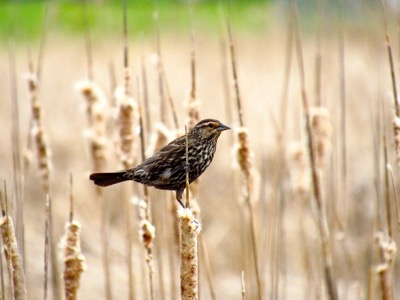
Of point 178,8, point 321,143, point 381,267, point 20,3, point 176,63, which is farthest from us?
point 178,8

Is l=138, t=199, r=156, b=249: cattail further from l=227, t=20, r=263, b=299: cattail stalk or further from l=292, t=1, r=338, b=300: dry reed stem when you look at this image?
l=292, t=1, r=338, b=300: dry reed stem

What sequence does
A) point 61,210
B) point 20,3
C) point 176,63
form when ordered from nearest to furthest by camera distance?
1. point 61,210
2. point 176,63
3. point 20,3

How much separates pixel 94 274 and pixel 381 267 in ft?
11.6

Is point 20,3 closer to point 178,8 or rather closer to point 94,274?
point 178,8

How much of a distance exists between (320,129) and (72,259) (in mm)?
1465

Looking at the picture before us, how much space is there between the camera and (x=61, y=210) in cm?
693

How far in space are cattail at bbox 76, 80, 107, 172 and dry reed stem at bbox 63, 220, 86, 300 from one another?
76 cm

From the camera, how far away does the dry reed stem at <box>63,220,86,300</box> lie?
2.53m

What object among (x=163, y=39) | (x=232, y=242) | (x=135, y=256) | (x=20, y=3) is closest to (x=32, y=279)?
(x=135, y=256)

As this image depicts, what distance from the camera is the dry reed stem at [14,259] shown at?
228 centimetres

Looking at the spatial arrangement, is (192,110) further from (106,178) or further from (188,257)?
(188,257)

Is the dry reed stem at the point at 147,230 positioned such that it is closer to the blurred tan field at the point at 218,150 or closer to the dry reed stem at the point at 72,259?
the dry reed stem at the point at 72,259

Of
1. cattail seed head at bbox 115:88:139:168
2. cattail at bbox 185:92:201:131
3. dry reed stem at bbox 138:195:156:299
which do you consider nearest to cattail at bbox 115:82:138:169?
cattail seed head at bbox 115:88:139:168

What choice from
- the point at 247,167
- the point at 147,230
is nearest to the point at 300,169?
the point at 247,167
